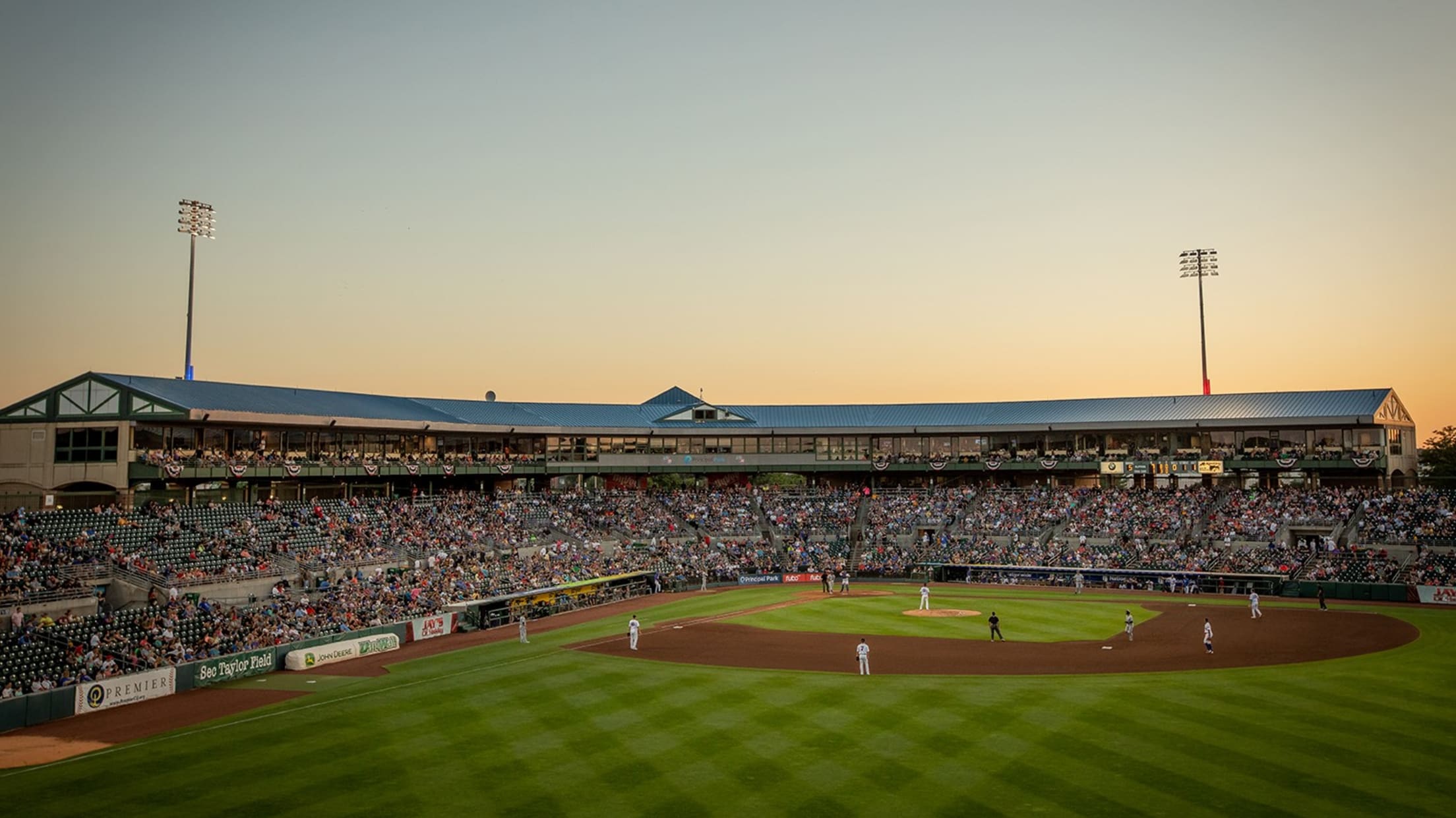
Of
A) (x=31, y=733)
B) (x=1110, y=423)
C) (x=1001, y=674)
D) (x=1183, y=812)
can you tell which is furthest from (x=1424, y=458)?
(x=31, y=733)

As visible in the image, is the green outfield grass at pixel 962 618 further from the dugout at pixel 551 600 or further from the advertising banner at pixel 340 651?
the advertising banner at pixel 340 651

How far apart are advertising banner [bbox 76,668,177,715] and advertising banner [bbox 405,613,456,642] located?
37.5ft

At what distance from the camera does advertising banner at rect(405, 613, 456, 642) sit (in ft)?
141

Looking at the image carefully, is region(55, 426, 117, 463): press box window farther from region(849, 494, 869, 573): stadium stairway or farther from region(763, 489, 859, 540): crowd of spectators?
region(849, 494, 869, 573): stadium stairway

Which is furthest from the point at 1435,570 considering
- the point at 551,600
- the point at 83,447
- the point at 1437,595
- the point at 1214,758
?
the point at 83,447

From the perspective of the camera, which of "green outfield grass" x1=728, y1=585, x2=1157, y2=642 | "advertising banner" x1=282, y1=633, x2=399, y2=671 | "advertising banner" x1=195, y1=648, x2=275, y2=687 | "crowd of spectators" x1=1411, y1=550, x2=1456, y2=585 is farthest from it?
"crowd of spectators" x1=1411, y1=550, x2=1456, y2=585

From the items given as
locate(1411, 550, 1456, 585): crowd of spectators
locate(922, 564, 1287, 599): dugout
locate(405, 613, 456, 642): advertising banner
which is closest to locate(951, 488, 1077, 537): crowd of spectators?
locate(922, 564, 1287, 599): dugout

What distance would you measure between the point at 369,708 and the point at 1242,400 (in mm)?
66595

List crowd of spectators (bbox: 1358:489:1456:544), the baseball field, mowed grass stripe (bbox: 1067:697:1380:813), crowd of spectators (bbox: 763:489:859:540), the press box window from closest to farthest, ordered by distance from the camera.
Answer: mowed grass stripe (bbox: 1067:697:1380:813) < the baseball field < the press box window < crowd of spectators (bbox: 1358:489:1456:544) < crowd of spectators (bbox: 763:489:859:540)

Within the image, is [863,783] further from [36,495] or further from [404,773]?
[36,495]

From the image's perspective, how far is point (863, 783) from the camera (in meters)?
21.4

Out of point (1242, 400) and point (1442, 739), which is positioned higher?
point (1242, 400)

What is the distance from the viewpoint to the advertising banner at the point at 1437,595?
47.5 metres

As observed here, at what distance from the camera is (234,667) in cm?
3462
